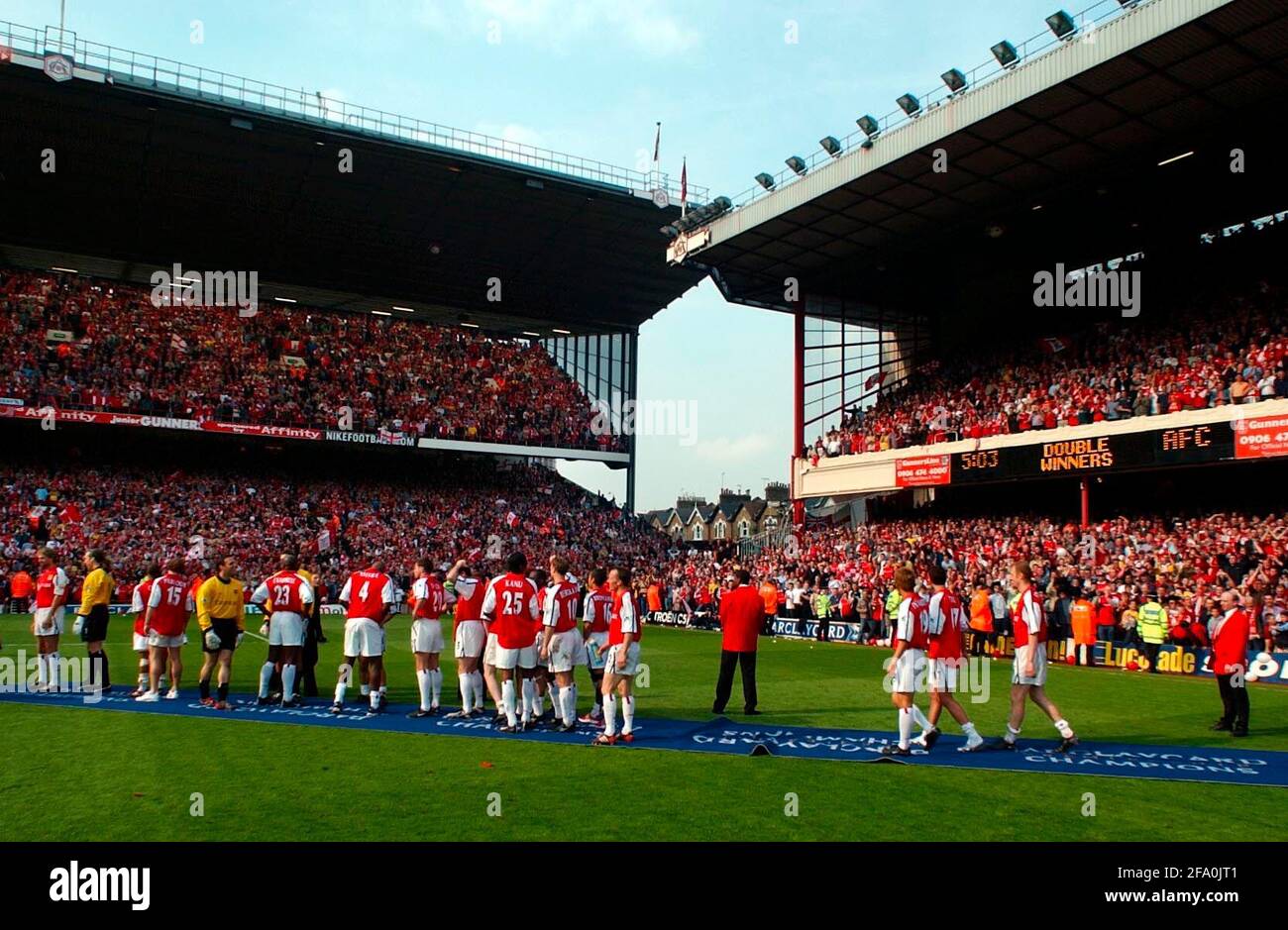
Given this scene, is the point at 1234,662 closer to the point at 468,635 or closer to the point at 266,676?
the point at 468,635

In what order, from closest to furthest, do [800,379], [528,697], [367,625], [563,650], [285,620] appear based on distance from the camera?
[563,650]
[528,697]
[367,625]
[285,620]
[800,379]

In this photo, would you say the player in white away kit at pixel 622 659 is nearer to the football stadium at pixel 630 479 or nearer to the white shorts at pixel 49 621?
the football stadium at pixel 630 479

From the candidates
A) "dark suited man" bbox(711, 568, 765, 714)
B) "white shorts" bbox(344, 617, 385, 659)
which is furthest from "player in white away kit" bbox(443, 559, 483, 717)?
"dark suited man" bbox(711, 568, 765, 714)

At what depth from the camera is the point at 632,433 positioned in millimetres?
54656

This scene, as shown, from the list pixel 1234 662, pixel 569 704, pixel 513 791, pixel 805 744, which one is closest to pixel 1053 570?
pixel 1234 662

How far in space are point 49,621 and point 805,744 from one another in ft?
34.4

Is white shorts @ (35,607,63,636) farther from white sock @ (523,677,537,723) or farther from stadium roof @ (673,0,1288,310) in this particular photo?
stadium roof @ (673,0,1288,310)

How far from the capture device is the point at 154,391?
41.7m

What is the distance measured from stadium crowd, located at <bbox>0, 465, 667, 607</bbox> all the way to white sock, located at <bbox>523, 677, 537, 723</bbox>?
80.8 feet

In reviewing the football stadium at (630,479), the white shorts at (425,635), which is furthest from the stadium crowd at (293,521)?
the white shorts at (425,635)

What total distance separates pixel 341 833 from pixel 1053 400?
27974 mm

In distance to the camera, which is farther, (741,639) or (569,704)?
(741,639)

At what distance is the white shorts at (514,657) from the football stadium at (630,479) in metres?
0.04

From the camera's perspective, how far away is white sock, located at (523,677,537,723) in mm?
11523
